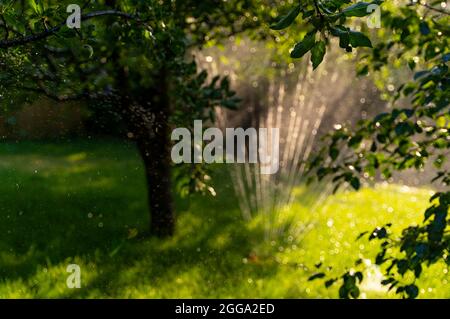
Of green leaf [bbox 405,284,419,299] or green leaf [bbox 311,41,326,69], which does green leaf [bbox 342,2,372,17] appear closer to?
green leaf [bbox 311,41,326,69]

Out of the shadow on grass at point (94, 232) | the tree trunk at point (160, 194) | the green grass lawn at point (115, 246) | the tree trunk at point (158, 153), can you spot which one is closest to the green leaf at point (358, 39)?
the green grass lawn at point (115, 246)

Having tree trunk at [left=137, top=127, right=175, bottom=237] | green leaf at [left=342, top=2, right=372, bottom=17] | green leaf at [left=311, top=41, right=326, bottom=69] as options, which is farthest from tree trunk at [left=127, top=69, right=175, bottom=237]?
green leaf at [left=342, top=2, right=372, bottom=17]

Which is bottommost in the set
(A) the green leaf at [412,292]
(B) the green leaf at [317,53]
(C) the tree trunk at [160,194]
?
(A) the green leaf at [412,292]

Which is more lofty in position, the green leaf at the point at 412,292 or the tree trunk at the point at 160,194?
the tree trunk at the point at 160,194

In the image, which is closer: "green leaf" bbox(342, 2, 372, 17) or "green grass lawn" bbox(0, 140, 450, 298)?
"green leaf" bbox(342, 2, 372, 17)

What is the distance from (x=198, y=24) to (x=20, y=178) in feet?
6.99

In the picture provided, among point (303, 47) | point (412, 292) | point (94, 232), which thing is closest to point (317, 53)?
point (303, 47)

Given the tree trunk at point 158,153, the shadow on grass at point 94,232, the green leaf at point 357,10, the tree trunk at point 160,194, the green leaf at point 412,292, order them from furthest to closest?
the tree trunk at point 160,194 < the tree trunk at point 158,153 < the shadow on grass at point 94,232 < the green leaf at point 412,292 < the green leaf at point 357,10

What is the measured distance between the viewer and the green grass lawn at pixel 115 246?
4195 mm

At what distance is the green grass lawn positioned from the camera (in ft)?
13.8

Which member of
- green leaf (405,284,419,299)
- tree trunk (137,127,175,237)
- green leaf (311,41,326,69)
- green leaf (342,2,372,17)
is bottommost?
green leaf (405,284,419,299)

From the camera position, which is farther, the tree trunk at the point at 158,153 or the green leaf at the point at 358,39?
the tree trunk at the point at 158,153

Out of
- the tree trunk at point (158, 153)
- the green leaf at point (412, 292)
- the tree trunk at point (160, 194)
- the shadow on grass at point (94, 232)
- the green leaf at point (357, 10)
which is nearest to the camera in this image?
the green leaf at point (357, 10)

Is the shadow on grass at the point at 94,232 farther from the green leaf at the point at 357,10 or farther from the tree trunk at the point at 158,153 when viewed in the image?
the green leaf at the point at 357,10
